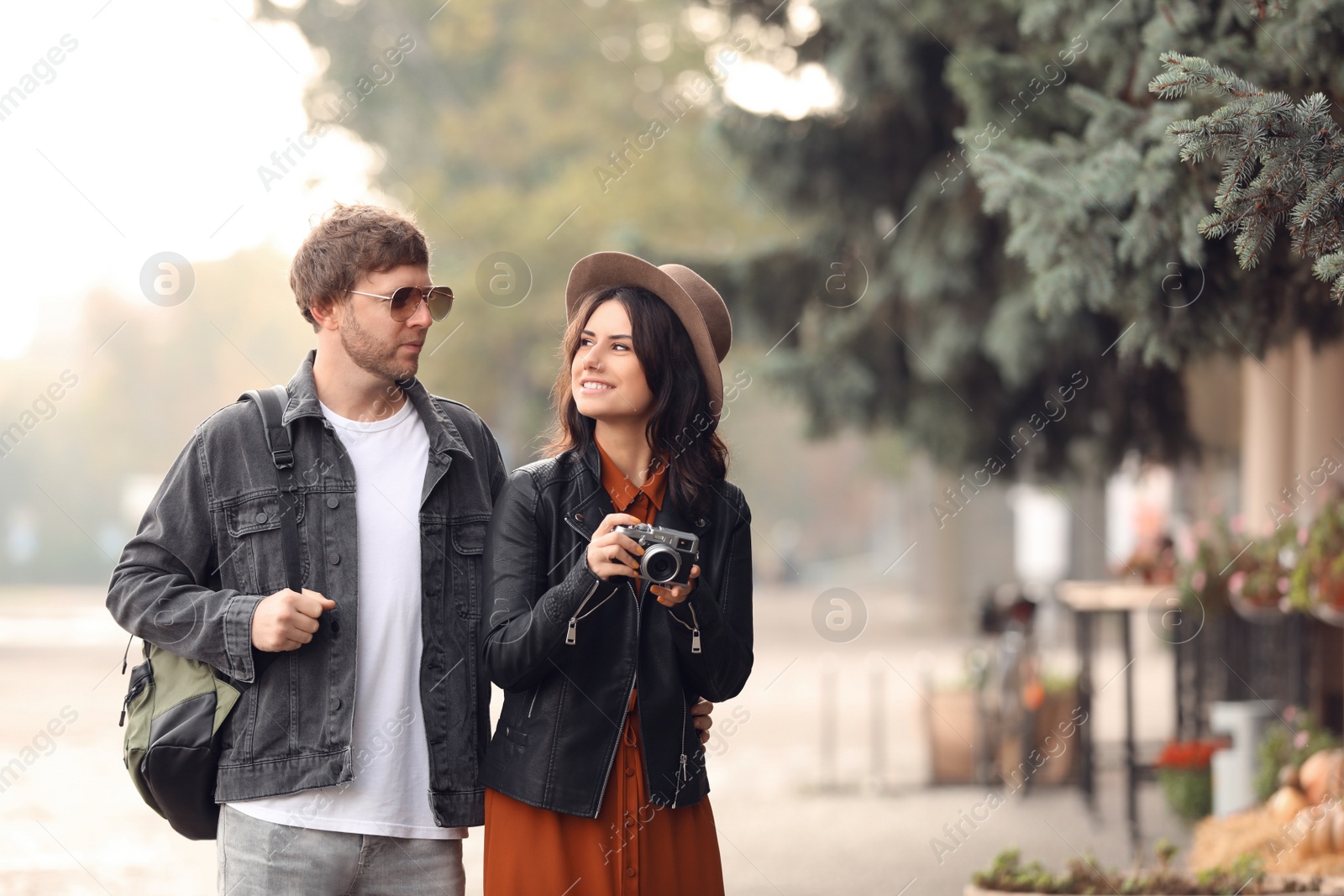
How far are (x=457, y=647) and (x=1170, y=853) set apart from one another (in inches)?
135

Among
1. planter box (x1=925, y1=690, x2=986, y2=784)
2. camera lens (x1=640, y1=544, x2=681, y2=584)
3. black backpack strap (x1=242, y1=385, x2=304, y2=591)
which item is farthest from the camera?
planter box (x1=925, y1=690, x2=986, y2=784)

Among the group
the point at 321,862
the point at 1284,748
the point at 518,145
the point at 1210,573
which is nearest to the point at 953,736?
the point at 1210,573

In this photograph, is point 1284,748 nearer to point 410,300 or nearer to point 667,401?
point 667,401

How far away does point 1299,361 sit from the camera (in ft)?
32.9

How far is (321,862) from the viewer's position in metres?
2.95

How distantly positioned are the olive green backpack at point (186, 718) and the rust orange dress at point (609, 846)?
60 cm

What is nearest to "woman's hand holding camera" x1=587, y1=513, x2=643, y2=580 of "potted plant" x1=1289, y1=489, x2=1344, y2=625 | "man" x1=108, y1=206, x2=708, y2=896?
"man" x1=108, y1=206, x2=708, y2=896

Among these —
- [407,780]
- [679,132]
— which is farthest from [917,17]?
[679,132]

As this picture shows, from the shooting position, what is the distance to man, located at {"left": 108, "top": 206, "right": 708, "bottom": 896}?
2951 millimetres

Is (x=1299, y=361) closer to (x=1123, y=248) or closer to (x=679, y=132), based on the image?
(x=1123, y=248)

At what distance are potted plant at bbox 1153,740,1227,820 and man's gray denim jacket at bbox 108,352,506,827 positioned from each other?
6.33m

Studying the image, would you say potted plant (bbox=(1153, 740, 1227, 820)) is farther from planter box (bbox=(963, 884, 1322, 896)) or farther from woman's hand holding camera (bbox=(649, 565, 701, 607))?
woman's hand holding camera (bbox=(649, 565, 701, 607))

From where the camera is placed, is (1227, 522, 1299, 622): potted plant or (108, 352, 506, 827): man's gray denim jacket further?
(1227, 522, 1299, 622): potted plant

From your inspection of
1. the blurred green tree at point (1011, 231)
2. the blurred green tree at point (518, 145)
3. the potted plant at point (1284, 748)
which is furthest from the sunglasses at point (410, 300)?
the blurred green tree at point (518, 145)
